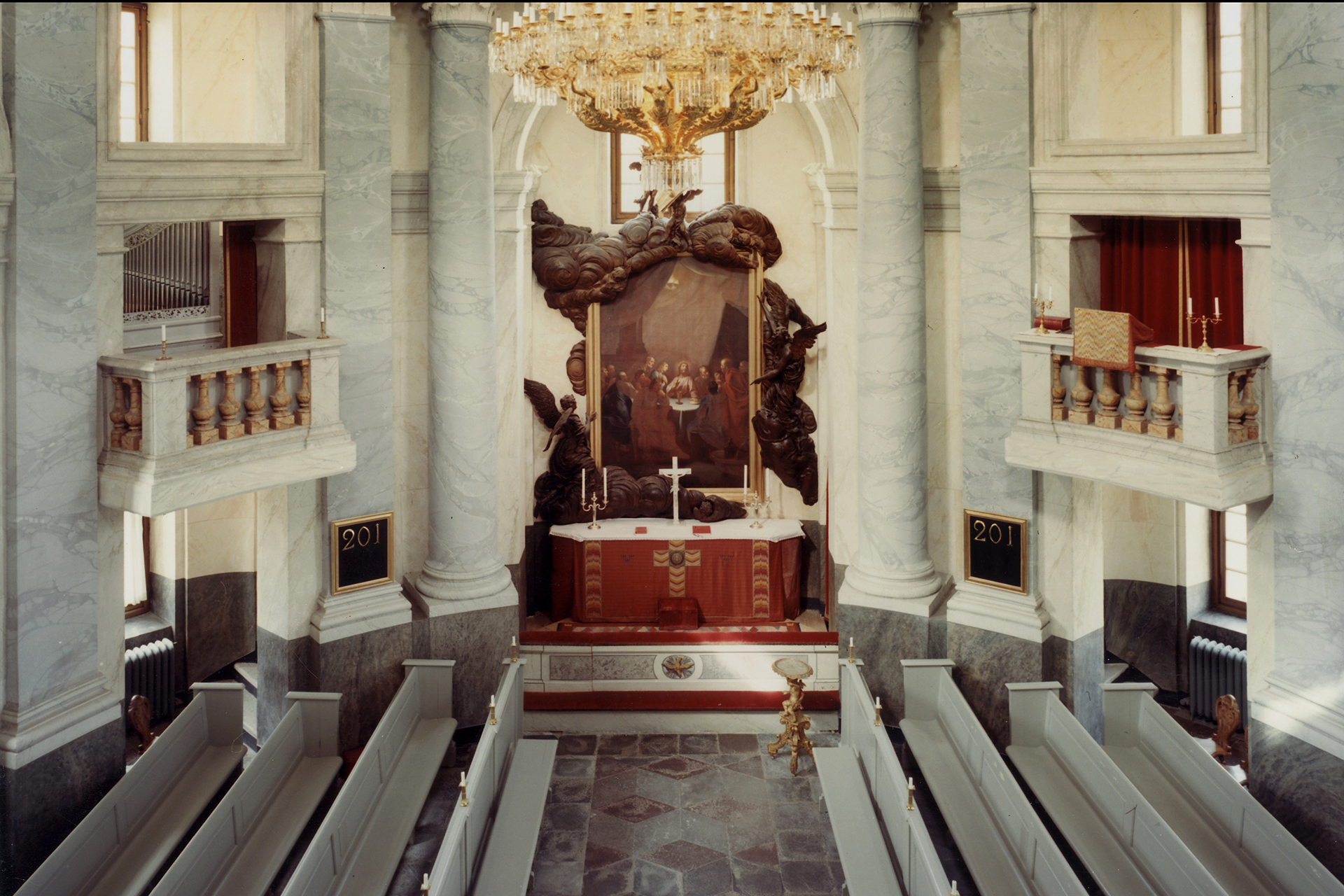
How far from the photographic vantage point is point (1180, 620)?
1069 cm

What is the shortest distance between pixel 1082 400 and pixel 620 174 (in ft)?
18.9

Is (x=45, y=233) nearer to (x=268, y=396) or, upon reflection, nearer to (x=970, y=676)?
(x=268, y=396)

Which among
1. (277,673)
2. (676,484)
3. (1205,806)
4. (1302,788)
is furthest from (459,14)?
(1302,788)

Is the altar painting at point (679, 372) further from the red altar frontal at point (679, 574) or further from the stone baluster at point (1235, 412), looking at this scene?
the stone baluster at point (1235, 412)

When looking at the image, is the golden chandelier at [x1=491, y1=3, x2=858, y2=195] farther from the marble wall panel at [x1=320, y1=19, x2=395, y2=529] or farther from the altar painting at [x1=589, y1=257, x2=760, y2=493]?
the altar painting at [x1=589, y1=257, x2=760, y2=493]

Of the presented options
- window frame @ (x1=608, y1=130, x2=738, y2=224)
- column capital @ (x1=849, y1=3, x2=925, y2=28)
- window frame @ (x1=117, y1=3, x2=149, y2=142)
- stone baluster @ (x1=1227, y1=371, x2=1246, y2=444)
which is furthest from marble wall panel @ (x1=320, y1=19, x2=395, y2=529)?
stone baluster @ (x1=1227, y1=371, x2=1246, y2=444)

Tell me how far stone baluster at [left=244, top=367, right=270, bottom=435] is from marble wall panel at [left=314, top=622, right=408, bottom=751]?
6.70 feet

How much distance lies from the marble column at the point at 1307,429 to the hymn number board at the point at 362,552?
6432 millimetres

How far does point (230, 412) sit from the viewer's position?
801 centimetres

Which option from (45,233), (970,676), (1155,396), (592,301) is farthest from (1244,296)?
(45,233)

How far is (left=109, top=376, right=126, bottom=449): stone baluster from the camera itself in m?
7.59

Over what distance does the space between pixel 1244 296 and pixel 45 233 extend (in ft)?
24.6

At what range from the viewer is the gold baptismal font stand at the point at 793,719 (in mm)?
9562

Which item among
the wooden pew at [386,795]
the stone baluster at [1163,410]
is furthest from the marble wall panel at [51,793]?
the stone baluster at [1163,410]
